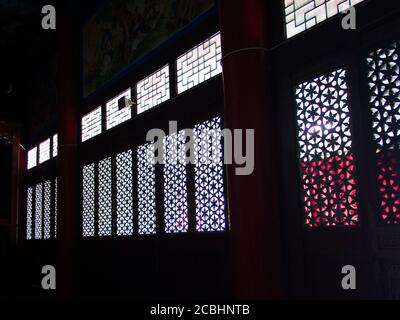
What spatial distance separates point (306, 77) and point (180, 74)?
174 cm

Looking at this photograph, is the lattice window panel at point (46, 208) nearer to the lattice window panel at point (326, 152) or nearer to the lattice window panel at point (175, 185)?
the lattice window panel at point (175, 185)

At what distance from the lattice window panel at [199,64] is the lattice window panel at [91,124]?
2167 millimetres

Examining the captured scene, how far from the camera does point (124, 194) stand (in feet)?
18.4

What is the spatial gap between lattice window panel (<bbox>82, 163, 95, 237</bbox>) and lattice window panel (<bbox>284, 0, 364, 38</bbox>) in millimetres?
3953

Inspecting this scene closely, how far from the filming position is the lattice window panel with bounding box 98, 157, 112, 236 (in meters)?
6.02

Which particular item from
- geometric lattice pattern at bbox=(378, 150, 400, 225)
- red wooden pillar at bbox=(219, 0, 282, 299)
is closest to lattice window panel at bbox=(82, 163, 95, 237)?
red wooden pillar at bbox=(219, 0, 282, 299)

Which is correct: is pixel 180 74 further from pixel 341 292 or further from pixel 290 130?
pixel 341 292

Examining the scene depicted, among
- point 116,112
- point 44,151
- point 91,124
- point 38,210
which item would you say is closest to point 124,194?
point 116,112

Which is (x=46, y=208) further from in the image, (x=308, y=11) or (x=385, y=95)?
(x=385, y=95)

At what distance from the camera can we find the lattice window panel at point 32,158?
30.9 ft

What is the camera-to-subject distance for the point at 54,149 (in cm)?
835

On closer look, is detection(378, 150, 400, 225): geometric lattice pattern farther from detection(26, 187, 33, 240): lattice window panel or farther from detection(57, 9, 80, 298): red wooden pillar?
detection(26, 187, 33, 240): lattice window panel

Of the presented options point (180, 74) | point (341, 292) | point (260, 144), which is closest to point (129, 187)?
point (180, 74)

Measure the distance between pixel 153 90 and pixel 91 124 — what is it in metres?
1.88
